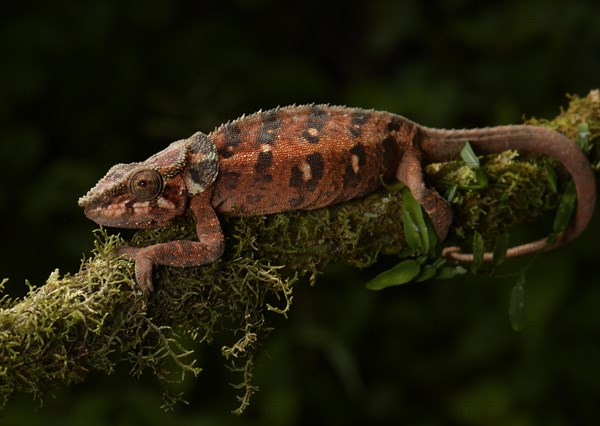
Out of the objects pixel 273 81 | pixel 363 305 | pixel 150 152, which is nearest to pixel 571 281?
pixel 363 305

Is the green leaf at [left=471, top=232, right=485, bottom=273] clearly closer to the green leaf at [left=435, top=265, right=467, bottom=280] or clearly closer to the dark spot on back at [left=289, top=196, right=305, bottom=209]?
the green leaf at [left=435, top=265, right=467, bottom=280]

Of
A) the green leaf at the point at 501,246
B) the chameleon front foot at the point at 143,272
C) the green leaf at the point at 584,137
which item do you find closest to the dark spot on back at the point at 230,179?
the chameleon front foot at the point at 143,272

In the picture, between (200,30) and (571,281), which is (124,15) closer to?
(200,30)

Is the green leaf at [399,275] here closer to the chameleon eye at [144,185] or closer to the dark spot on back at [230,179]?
the dark spot on back at [230,179]

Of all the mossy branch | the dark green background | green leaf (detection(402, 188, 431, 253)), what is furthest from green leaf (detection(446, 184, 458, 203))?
the dark green background

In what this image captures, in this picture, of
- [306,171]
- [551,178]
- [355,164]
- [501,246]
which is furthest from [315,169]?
[551,178]

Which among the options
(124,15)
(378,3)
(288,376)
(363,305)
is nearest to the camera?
(288,376)

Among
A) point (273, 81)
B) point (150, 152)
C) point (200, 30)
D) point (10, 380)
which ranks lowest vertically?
point (10, 380)
